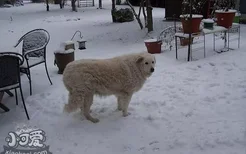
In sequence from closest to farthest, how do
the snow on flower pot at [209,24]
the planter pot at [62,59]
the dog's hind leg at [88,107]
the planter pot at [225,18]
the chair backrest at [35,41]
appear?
1. the dog's hind leg at [88,107]
2. the chair backrest at [35,41]
3. the planter pot at [62,59]
4. the snow on flower pot at [209,24]
5. the planter pot at [225,18]

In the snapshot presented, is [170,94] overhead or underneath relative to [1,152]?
overhead

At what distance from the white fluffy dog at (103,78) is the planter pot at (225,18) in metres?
3.81

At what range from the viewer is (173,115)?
3.52 m

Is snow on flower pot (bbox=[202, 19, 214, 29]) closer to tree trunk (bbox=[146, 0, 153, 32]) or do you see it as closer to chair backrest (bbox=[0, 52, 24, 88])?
tree trunk (bbox=[146, 0, 153, 32])

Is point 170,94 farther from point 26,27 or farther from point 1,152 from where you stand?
point 26,27

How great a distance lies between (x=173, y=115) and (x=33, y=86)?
2.66m

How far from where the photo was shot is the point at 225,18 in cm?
649

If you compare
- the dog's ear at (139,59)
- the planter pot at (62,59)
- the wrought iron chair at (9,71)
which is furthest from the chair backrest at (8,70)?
the planter pot at (62,59)

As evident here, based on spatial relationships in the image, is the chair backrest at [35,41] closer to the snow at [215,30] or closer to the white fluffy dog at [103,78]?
the white fluffy dog at [103,78]

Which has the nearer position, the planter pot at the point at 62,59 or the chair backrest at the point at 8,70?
the chair backrest at the point at 8,70

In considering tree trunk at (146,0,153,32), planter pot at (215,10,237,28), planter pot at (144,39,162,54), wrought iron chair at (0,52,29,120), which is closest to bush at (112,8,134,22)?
tree trunk at (146,0,153,32)

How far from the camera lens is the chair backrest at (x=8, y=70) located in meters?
3.25

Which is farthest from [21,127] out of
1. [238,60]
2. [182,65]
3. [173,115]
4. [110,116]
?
[238,60]

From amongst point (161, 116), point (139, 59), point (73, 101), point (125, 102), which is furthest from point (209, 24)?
point (73, 101)
